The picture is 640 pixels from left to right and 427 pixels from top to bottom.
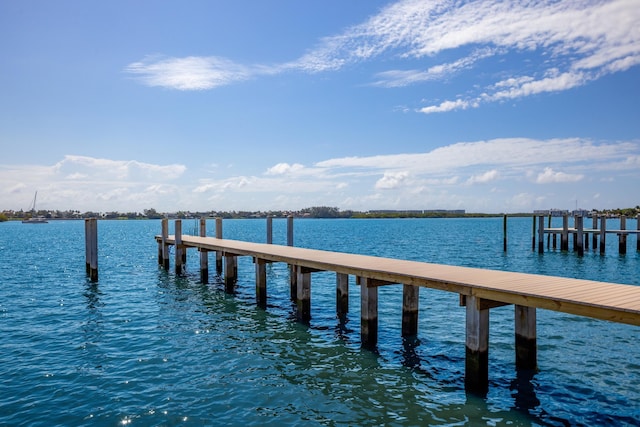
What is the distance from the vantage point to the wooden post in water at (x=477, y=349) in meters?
9.32

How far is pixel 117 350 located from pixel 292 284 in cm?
798

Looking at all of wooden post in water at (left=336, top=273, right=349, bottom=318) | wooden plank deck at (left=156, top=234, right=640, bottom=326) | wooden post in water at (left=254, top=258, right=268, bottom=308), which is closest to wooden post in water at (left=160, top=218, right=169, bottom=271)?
wooden post in water at (left=254, top=258, right=268, bottom=308)

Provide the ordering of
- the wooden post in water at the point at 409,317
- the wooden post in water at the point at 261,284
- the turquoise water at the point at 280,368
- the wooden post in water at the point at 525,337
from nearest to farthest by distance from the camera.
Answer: the turquoise water at the point at 280,368
the wooden post in water at the point at 525,337
the wooden post in water at the point at 409,317
the wooden post in water at the point at 261,284

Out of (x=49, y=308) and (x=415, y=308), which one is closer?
(x=415, y=308)

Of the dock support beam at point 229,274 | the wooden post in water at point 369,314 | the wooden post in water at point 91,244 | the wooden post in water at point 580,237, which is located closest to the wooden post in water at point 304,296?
the wooden post in water at point 369,314

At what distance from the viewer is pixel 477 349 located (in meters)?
9.32

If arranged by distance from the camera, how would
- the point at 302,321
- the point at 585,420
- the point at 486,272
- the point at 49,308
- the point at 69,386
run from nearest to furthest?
the point at 585,420
the point at 69,386
the point at 486,272
the point at 302,321
the point at 49,308

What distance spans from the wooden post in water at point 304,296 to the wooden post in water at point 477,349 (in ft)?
21.6

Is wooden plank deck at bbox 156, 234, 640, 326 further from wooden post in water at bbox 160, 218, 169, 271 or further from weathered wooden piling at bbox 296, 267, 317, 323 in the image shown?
wooden post in water at bbox 160, 218, 169, 271

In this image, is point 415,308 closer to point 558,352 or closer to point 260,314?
point 558,352

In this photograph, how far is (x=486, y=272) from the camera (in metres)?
11.8

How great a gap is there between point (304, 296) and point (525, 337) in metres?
7.10

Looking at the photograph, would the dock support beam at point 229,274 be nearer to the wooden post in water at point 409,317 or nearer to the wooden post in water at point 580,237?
the wooden post in water at point 409,317

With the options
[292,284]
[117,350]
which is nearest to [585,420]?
[117,350]
